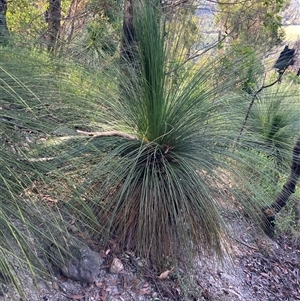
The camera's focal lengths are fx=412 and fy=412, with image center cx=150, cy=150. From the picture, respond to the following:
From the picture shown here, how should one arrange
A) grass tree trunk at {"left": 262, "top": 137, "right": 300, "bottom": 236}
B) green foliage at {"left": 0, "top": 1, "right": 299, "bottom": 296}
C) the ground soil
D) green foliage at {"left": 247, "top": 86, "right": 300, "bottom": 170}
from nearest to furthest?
green foliage at {"left": 0, "top": 1, "right": 299, "bottom": 296} < the ground soil < grass tree trunk at {"left": 262, "top": 137, "right": 300, "bottom": 236} < green foliage at {"left": 247, "top": 86, "right": 300, "bottom": 170}

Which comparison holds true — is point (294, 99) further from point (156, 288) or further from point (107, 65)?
point (156, 288)

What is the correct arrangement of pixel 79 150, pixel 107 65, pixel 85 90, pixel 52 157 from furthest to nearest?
pixel 107 65
pixel 85 90
pixel 79 150
pixel 52 157

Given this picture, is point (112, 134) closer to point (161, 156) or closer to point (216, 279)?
point (161, 156)

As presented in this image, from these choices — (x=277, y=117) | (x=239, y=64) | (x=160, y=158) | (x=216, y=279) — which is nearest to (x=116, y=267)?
→ (x=160, y=158)

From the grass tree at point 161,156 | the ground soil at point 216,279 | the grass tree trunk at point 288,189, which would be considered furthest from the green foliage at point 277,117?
the grass tree at point 161,156

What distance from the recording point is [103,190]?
224cm

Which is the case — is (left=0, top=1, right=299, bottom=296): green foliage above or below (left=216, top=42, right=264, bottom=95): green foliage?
below

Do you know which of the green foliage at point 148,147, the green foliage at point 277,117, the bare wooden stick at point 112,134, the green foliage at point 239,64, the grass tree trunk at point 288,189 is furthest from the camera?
the green foliage at point 277,117

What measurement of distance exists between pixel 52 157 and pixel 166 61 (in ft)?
3.14

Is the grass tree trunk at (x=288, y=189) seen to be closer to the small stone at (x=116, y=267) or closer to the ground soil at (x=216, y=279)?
the ground soil at (x=216, y=279)

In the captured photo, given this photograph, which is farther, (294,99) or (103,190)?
(294,99)

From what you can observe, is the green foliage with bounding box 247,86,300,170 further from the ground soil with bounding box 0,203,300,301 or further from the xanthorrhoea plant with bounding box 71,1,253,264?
the xanthorrhoea plant with bounding box 71,1,253,264

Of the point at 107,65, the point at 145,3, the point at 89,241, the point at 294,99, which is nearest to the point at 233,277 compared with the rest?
the point at 89,241

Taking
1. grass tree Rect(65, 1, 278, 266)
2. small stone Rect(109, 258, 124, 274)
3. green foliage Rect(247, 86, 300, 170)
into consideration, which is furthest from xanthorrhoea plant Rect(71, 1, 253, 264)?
green foliage Rect(247, 86, 300, 170)
